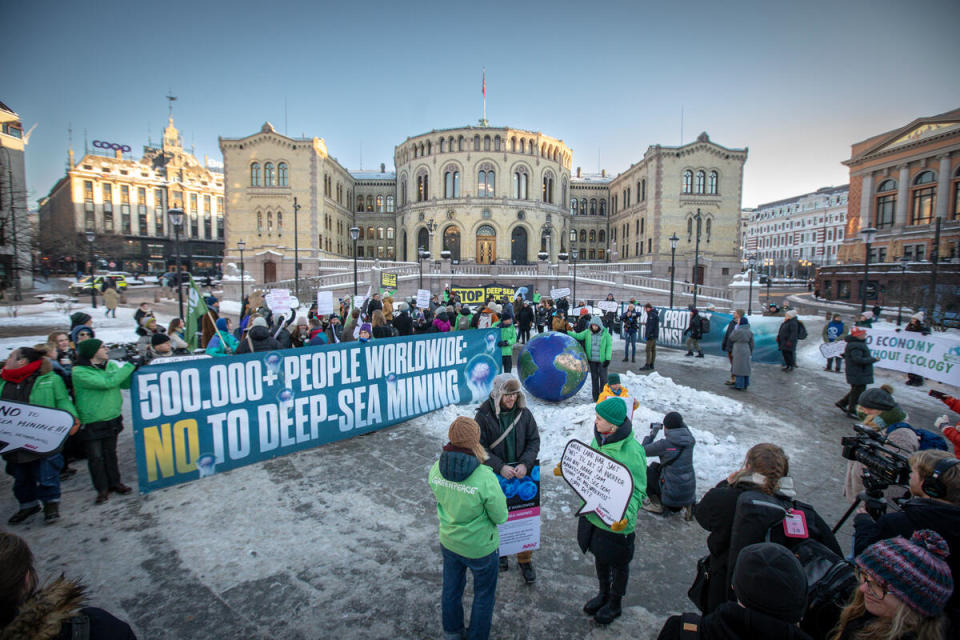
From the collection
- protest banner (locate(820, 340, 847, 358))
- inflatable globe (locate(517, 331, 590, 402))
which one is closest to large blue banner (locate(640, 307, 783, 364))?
protest banner (locate(820, 340, 847, 358))

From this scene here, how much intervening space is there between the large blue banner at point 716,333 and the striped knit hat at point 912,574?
1358cm

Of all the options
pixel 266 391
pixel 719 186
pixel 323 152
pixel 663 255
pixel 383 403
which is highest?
pixel 323 152

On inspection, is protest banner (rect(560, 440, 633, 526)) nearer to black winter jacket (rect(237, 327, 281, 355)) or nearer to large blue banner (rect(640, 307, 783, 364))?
black winter jacket (rect(237, 327, 281, 355))

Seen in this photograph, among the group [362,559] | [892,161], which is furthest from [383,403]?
[892,161]

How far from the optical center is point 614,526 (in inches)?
141

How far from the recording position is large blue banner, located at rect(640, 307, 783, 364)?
14.6 m

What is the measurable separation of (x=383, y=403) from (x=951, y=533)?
725cm

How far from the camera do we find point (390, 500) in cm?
573

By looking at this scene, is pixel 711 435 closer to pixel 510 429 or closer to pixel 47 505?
pixel 510 429

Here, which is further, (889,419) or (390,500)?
(390,500)

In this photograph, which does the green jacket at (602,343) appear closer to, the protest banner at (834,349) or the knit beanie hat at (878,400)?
the knit beanie hat at (878,400)

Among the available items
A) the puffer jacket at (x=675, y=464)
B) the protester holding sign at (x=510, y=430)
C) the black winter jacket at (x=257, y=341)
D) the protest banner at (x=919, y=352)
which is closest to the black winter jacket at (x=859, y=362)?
the protest banner at (x=919, y=352)

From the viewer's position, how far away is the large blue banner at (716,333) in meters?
14.6

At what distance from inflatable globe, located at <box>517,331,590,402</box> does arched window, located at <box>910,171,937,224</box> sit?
4281cm
